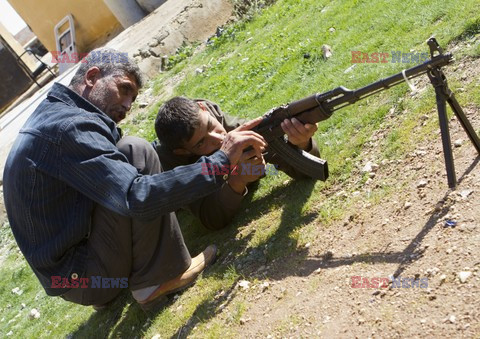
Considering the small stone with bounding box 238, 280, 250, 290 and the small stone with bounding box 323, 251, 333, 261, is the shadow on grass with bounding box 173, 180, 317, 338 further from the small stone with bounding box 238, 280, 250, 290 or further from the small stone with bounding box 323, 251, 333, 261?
the small stone with bounding box 323, 251, 333, 261

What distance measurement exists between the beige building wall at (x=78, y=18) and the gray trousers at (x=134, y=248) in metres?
14.2

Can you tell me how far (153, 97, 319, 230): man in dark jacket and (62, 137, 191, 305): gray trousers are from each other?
0.51 meters

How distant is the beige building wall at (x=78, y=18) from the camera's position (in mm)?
17141

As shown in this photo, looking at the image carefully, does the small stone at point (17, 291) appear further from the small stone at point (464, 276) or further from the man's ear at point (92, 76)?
the small stone at point (464, 276)

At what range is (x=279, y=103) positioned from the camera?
6500mm

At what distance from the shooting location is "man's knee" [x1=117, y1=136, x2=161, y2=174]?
374 cm

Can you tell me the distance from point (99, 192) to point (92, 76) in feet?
3.04

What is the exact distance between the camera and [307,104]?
3.93m

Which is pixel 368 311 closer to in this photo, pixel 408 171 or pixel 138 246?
pixel 408 171

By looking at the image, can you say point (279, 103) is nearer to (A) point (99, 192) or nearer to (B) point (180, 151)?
(B) point (180, 151)

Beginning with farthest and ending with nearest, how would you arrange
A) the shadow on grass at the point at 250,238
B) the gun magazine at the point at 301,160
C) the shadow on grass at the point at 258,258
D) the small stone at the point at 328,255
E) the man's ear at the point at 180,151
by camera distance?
the man's ear at the point at 180,151
the gun magazine at the point at 301,160
the shadow on grass at the point at 250,238
the small stone at the point at 328,255
the shadow on grass at the point at 258,258

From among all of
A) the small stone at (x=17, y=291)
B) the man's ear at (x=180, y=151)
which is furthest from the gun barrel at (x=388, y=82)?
the small stone at (x=17, y=291)

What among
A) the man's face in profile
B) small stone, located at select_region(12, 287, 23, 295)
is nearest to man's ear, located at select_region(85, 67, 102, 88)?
the man's face in profile

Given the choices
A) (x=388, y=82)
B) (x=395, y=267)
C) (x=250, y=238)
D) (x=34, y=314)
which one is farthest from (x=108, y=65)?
(x=34, y=314)
